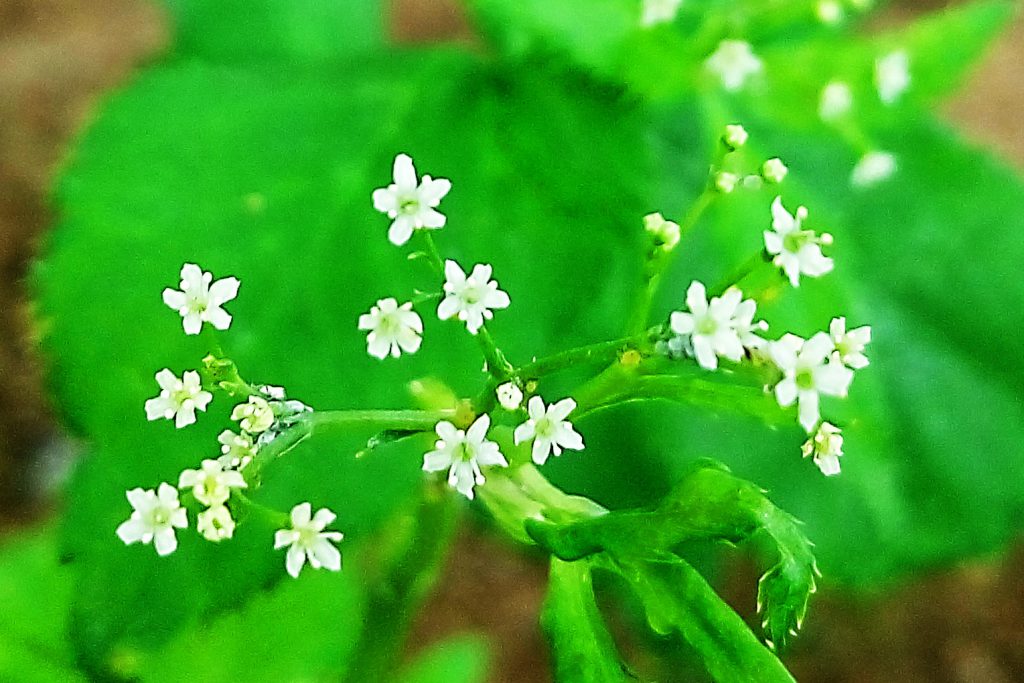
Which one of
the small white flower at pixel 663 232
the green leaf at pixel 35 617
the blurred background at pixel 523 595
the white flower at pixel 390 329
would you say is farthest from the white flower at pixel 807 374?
the blurred background at pixel 523 595

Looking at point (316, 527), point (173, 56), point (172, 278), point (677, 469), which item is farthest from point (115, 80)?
point (316, 527)

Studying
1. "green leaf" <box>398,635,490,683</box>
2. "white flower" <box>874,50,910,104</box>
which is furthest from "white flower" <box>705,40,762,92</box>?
"green leaf" <box>398,635,490,683</box>

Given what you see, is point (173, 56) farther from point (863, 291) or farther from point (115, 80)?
point (863, 291)

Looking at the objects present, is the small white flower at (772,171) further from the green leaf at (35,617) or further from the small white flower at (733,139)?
the green leaf at (35,617)

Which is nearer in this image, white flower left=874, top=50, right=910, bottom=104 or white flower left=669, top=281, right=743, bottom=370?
white flower left=669, top=281, right=743, bottom=370

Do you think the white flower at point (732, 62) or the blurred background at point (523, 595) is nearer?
the white flower at point (732, 62)

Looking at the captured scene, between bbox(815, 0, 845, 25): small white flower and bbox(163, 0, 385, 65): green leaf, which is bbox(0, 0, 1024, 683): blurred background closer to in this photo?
bbox(163, 0, 385, 65): green leaf
